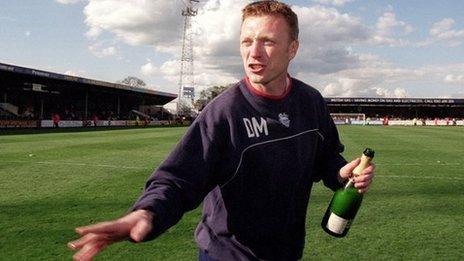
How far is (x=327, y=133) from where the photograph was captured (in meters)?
2.78

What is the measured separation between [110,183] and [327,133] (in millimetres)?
7262

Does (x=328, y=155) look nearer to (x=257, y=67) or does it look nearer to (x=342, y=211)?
(x=342, y=211)

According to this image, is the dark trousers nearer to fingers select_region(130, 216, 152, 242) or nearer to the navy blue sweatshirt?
the navy blue sweatshirt

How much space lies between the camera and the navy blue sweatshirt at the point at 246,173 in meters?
2.24

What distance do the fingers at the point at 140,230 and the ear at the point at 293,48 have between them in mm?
1232

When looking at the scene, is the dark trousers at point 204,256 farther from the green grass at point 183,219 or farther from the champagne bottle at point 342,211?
the green grass at point 183,219

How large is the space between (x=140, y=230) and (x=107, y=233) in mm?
159

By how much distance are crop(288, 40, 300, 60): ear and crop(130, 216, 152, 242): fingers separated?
1.23 m

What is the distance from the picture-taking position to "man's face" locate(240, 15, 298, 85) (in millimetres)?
2346

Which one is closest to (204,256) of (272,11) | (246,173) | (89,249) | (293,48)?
(246,173)

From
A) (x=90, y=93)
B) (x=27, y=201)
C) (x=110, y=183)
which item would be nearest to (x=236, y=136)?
(x=27, y=201)

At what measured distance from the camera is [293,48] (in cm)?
253

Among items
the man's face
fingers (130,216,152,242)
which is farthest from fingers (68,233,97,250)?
the man's face

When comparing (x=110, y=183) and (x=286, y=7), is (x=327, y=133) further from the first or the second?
(x=110, y=183)
